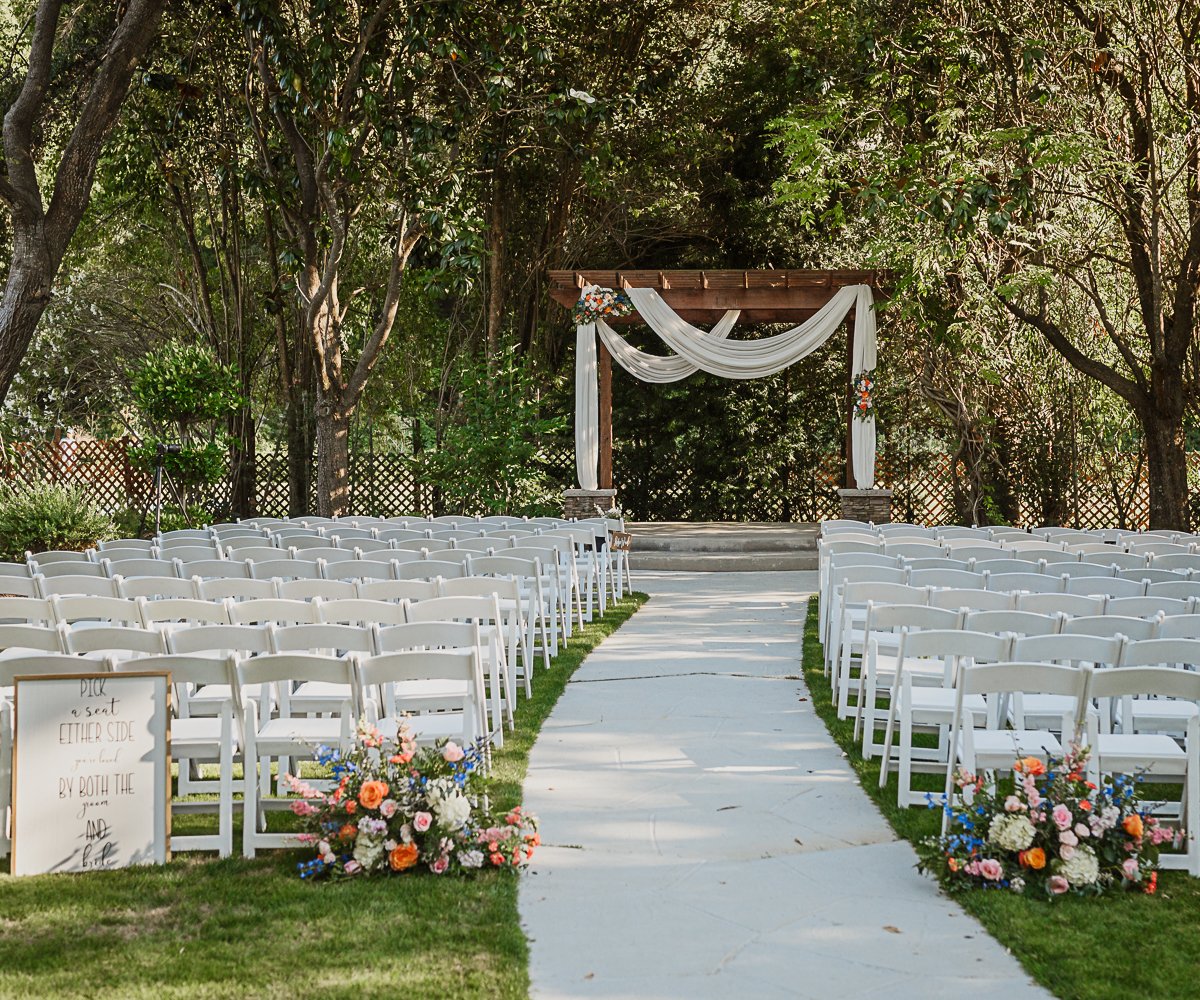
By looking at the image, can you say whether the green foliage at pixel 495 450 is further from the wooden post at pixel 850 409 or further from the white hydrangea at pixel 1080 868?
the white hydrangea at pixel 1080 868

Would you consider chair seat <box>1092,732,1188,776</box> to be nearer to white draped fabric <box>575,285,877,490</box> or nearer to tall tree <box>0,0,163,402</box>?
tall tree <box>0,0,163,402</box>

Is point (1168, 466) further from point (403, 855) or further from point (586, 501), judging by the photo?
point (403, 855)

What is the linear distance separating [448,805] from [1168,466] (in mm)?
11658

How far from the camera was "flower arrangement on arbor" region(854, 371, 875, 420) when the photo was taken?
15211 millimetres

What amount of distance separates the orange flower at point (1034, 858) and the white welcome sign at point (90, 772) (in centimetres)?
296

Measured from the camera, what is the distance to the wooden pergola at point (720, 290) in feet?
51.1

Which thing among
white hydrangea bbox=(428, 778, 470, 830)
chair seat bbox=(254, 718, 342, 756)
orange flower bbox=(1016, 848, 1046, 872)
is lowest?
orange flower bbox=(1016, 848, 1046, 872)

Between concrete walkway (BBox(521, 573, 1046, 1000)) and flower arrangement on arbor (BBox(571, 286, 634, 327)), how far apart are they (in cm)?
883

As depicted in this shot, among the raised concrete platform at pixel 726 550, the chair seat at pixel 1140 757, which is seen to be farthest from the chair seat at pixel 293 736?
the raised concrete platform at pixel 726 550

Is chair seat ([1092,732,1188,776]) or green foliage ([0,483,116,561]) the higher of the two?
green foliage ([0,483,116,561])

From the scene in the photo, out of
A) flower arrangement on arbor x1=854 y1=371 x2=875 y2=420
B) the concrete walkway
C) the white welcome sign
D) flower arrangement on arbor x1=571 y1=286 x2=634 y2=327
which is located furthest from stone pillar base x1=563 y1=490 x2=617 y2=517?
the white welcome sign

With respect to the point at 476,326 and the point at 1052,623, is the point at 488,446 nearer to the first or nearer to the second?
the point at 476,326

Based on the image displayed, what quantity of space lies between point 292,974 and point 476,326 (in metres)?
17.0

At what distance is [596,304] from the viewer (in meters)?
15.6
